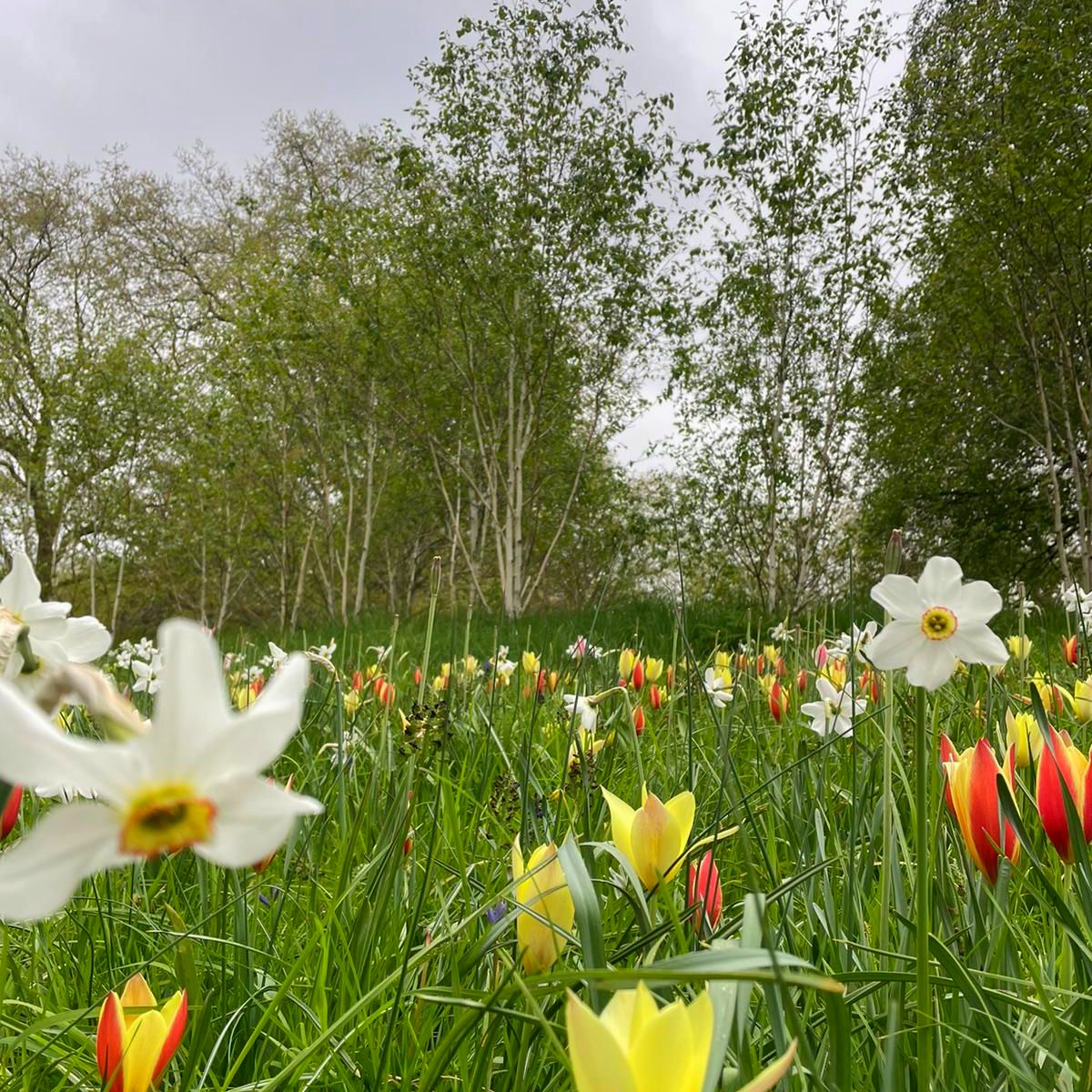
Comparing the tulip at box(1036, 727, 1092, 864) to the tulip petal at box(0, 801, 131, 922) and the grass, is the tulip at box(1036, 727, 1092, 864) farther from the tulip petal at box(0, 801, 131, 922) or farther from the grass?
the tulip petal at box(0, 801, 131, 922)

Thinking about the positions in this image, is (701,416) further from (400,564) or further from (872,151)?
(400,564)

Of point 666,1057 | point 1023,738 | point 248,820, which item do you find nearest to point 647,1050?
point 666,1057

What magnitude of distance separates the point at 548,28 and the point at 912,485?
7.58 meters

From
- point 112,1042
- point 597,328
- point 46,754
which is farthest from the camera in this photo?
point 597,328

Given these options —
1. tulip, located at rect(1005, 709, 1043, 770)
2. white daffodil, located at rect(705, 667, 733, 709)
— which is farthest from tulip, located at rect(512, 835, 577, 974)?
white daffodil, located at rect(705, 667, 733, 709)

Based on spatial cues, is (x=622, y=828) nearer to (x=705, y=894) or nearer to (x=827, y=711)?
(x=705, y=894)

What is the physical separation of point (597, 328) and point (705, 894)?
36.9 ft

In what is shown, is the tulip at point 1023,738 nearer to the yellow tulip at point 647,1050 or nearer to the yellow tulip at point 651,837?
the yellow tulip at point 651,837

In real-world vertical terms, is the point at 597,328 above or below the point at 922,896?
above

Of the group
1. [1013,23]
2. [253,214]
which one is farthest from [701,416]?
[253,214]

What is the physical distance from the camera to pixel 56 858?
0.25 metres

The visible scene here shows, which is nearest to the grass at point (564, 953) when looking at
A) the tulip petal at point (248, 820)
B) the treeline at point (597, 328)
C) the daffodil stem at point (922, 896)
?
the daffodil stem at point (922, 896)

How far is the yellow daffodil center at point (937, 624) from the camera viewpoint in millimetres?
687

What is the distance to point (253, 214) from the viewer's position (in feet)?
55.5
